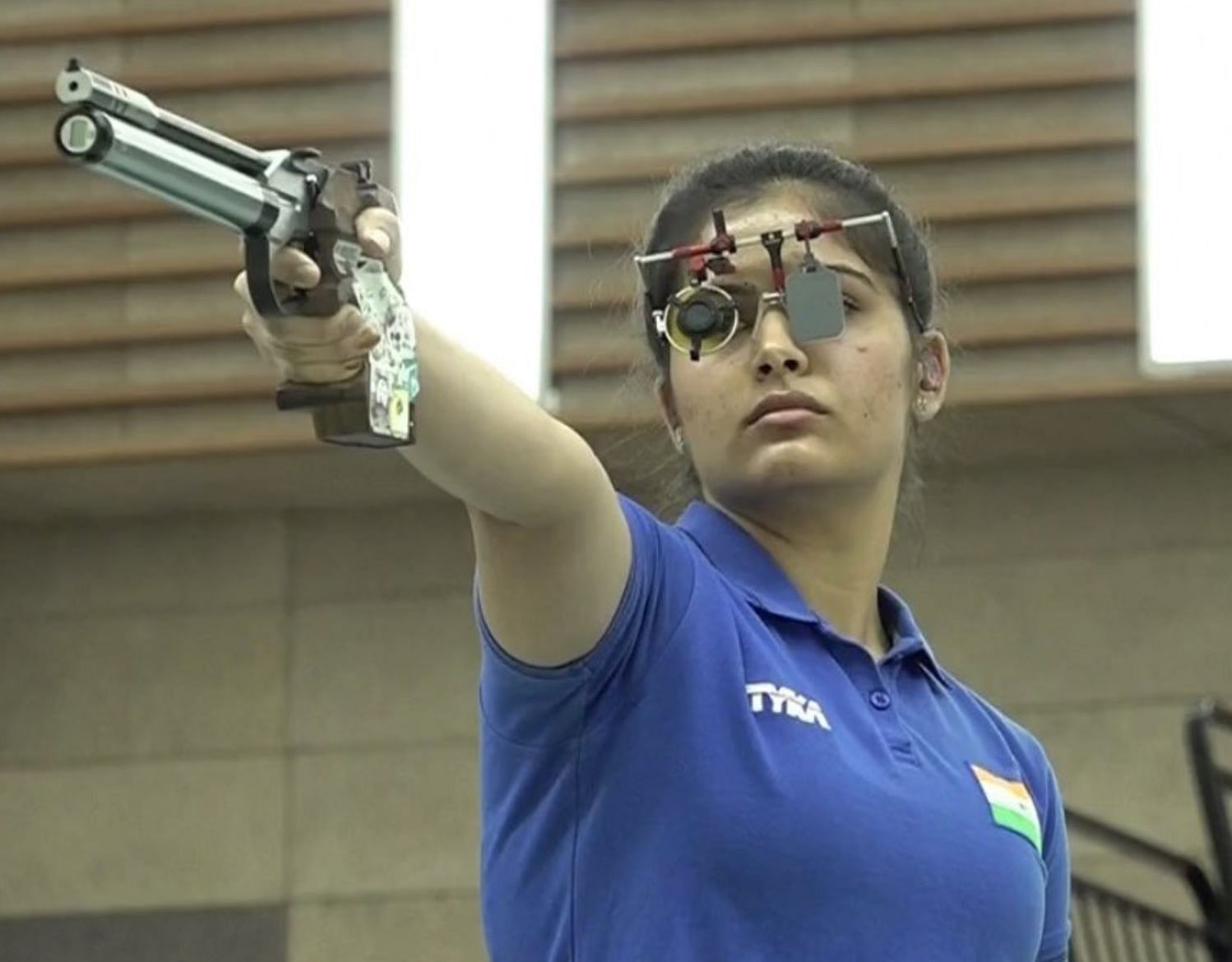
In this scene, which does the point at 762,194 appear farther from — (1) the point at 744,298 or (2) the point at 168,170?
(2) the point at 168,170

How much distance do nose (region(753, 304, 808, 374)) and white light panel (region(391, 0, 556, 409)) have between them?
9.99ft

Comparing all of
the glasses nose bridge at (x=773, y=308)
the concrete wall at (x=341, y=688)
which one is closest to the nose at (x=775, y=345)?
the glasses nose bridge at (x=773, y=308)

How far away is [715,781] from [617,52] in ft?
11.1

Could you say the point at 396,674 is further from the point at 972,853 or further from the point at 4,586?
the point at 972,853

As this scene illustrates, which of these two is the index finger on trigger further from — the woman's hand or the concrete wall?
the concrete wall

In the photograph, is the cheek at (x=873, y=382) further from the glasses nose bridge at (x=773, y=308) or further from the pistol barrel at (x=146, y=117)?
the pistol barrel at (x=146, y=117)

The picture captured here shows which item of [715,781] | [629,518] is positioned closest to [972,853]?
[715,781]

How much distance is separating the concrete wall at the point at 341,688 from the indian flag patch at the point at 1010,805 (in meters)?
3.05

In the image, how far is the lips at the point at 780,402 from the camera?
1.59 meters

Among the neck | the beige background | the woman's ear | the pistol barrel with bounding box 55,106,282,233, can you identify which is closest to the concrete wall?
the beige background

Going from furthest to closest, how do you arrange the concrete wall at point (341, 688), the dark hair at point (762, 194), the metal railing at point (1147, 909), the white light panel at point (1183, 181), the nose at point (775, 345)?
the concrete wall at point (341, 688) → the white light panel at point (1183, 181) → the metal railing at point (1147, 909) → the dark hair at point (762, 194) → the nose at point (775, 345)

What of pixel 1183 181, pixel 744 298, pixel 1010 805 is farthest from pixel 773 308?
pixel 1183 181

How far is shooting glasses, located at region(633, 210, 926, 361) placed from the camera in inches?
62.7

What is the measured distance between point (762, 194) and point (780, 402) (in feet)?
0.61
